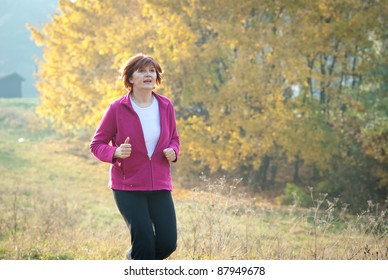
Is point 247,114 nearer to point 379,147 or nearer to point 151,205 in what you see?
point 379,147

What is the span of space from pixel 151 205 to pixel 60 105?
16.1 metres

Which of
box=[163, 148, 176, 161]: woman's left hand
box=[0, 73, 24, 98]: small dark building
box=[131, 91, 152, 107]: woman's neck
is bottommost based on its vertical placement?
box=[163, 148, 176, 161]: woman's left hand

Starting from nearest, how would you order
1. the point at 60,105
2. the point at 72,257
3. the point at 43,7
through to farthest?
the point at 72,257 → the point at 60,105 → the point at 43,7

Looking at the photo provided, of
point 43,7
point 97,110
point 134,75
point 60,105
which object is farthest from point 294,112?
point 43,7

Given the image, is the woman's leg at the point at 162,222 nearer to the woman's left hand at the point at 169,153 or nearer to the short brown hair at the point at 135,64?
the woman's left hand at the point at 169,153

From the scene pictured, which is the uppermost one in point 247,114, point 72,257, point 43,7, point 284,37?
point 43,7

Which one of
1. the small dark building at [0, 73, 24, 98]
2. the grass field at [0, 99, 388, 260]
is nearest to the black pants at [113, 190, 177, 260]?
the grass field at [0, 99, 388, 260]

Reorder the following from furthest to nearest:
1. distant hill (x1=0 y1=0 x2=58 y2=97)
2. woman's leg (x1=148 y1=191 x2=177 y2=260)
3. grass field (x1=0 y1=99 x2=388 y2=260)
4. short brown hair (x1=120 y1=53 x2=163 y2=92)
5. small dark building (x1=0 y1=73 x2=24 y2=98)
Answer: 1. small dark building (x1=0 y1=73 x2=24 y2=98)
2. distant hill (x1=0 y1=0 x2=58 y2=97)
3. grass field (x1=0 y1=99 x2=388 y2=260)
4. short brown hair (x1=120 y1=53 x2=163 y2=92)
5. woman's leg (x1=148 y1=191 x2=177 y2=260)

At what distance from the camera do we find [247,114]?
14.2 meters

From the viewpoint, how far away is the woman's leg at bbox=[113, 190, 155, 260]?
4258mm

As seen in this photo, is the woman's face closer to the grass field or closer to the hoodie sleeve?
the hoodie sleeve

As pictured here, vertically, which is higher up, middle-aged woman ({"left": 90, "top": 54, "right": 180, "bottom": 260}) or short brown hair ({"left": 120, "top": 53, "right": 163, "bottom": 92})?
short brown hair ({"left": 120, "top": 53, "right": 163, "bottom": 92})

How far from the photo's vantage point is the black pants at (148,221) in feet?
14.0

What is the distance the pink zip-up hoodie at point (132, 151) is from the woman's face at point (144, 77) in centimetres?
15
